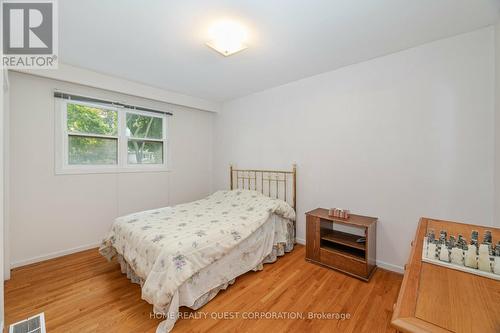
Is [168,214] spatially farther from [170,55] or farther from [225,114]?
[225,114]

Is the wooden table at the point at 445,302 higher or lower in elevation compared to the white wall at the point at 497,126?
lower

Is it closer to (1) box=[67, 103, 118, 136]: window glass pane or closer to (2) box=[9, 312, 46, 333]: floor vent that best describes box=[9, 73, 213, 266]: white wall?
(1) box=[67, 103, 118, 136]: window glass pane

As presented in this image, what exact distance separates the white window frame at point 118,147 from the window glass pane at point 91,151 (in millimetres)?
51

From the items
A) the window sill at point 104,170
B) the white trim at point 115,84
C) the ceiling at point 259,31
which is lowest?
the window sill at point 104,170

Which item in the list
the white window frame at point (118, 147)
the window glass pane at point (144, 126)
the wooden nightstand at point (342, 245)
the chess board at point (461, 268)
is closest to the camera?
the chess board at point (461, 268)

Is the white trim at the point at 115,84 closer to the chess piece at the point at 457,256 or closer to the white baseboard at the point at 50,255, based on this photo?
the white baseboard at the point at 50,255

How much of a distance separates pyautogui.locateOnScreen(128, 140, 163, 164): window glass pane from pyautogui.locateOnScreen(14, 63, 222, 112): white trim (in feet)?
2.53

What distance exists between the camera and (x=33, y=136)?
8.47 ft

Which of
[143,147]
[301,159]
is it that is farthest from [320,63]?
[143,147]

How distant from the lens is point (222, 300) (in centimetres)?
196

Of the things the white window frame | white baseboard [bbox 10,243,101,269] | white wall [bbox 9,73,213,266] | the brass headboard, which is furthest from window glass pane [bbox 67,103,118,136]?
the brass headboard

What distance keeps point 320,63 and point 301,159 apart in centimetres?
129

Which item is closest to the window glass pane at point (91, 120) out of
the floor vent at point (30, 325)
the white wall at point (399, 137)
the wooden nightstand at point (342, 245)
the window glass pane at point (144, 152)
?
the window glass pane at point (144, 152)

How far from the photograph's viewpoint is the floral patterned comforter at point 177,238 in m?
1.68
